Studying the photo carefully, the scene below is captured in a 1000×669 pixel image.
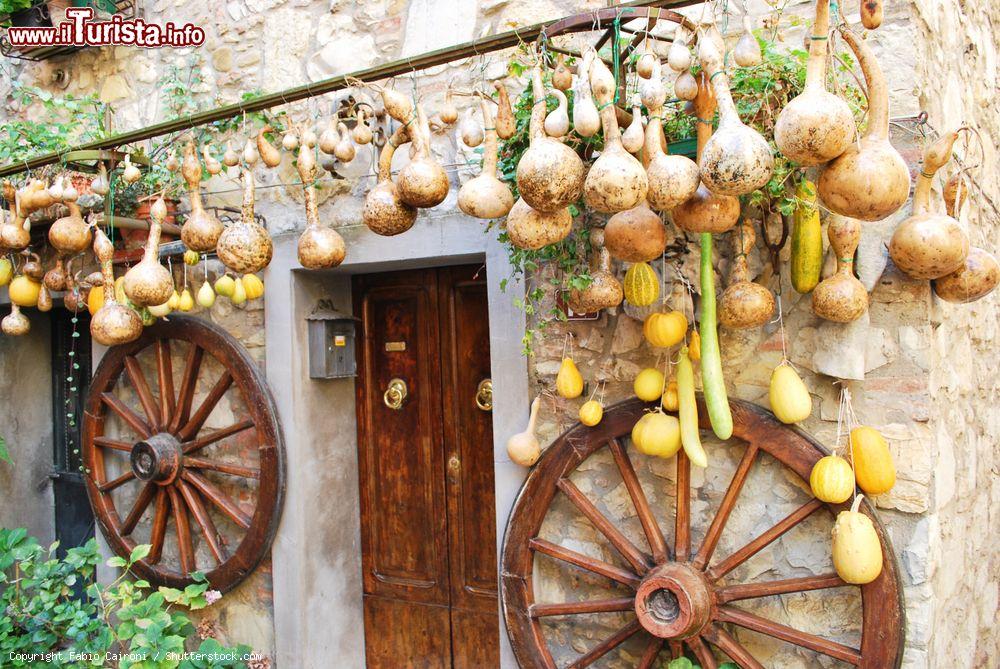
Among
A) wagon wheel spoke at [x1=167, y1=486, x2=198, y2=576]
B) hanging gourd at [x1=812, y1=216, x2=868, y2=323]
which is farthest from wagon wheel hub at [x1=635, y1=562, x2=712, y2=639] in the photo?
wagon wheel spoke at [x1=167, y1=486, x2=198, y2=576]

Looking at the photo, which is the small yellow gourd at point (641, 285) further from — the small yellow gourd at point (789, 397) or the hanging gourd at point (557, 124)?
the hanging gourd at point (557, 124)

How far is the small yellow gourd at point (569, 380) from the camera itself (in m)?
2.41

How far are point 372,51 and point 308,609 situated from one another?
8.00 ft

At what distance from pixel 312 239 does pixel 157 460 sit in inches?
65.8

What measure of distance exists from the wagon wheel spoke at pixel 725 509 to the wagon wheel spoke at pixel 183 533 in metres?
2.41

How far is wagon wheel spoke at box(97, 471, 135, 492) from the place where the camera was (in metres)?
3.49

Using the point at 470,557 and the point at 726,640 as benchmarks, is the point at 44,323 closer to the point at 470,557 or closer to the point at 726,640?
the point at 470,557

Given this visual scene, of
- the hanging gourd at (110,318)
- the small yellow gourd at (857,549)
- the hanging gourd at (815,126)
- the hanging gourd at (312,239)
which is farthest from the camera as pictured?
the hanging gourd at (110,318)

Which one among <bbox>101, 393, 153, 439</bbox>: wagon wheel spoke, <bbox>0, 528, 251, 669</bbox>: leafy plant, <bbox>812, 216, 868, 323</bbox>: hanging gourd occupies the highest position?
<bbox>812, 216, 868, 323</bbox>: hanging gourd

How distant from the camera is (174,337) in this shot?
3.41 meters

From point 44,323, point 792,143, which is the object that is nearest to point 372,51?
point 792,143

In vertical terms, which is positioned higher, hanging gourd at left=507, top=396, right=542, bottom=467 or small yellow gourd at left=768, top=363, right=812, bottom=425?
small yellow gourd at left=768, top=363, right=812, bottom=425

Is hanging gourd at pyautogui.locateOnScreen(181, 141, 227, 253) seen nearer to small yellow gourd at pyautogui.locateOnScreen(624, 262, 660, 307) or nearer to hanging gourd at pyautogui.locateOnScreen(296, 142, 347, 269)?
hanging gourd at pyautogui.locateOnScreen(296, 142, 347, 269)

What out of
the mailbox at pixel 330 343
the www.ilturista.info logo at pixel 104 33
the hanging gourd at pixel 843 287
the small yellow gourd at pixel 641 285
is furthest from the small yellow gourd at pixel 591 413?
the www.ilturista.info logo at pixel 104 33
